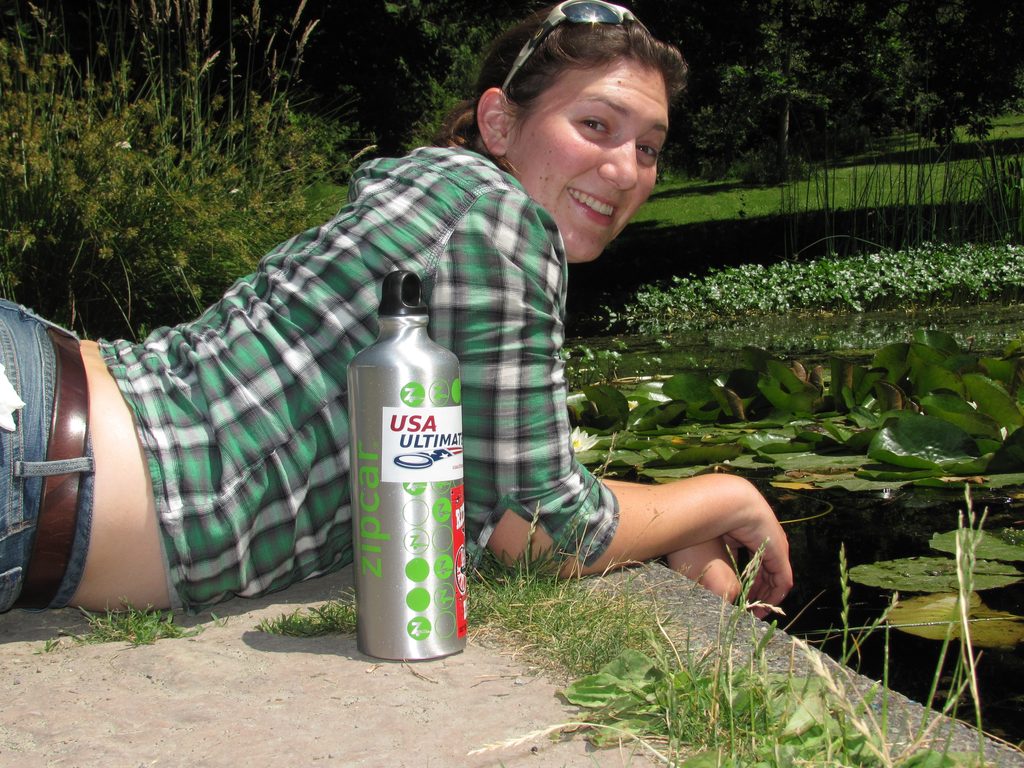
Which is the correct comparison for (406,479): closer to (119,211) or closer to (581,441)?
(581,441)

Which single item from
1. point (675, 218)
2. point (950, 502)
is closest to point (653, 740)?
point (950, 502)

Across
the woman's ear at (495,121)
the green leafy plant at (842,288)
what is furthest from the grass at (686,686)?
the green leafy plant at (842,288)

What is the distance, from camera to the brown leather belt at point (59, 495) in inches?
71.0

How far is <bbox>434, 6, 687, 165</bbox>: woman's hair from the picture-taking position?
2.32 meters

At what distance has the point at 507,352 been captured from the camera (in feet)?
6.44

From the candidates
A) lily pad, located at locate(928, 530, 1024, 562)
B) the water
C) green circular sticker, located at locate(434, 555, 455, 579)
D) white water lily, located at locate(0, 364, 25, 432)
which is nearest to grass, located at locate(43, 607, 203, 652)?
white water lily, located at locate(0, 364, 25, 432)

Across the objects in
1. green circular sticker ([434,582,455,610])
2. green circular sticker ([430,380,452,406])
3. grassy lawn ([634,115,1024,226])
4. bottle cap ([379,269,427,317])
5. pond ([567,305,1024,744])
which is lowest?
pond ([567,305,1024,744])

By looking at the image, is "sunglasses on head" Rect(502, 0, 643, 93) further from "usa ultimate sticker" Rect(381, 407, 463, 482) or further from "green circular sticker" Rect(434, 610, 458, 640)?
"green circular sticker" Rect(434, 610, 458, 640)

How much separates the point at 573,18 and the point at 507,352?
843 millimetres

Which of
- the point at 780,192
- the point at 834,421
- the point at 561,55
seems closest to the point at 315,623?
the point at 561,55

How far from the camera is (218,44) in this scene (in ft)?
41.1

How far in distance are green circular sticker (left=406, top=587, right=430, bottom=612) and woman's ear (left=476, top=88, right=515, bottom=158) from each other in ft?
3.64

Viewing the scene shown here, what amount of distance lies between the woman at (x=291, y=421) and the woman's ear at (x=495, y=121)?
272 millimetres

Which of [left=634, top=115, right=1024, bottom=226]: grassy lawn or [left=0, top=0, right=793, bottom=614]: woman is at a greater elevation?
[left=634, top=115, right=1024, bottom=226]: grassy lawn
